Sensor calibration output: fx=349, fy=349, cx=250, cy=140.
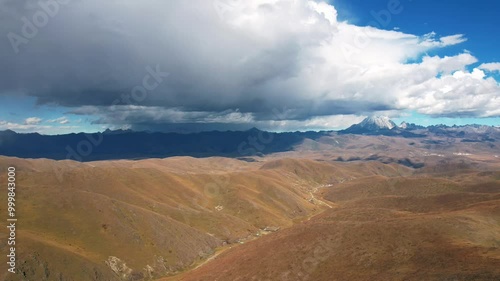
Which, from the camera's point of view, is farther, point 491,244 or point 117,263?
point 117,263

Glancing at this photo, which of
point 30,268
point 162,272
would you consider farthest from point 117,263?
point 30,268

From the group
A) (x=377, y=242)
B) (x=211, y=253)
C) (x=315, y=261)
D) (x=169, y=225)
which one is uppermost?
(x=377, y=242)

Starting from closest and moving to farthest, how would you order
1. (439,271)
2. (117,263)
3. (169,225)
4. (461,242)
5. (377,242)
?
1. (439,271)
2. (461,242)
3. (377,242)
4. (117,263)
5. (169,225)

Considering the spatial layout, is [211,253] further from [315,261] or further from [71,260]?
[315,261]

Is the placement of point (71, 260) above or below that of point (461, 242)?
below

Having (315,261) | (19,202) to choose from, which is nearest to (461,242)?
(315,261)

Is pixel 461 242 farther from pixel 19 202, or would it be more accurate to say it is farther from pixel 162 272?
pixel 19 202

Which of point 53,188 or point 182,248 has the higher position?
point 53,188

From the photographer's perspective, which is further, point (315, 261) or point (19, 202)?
point (19, 202)

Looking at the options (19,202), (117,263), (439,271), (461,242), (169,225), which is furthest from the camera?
(169,225)
